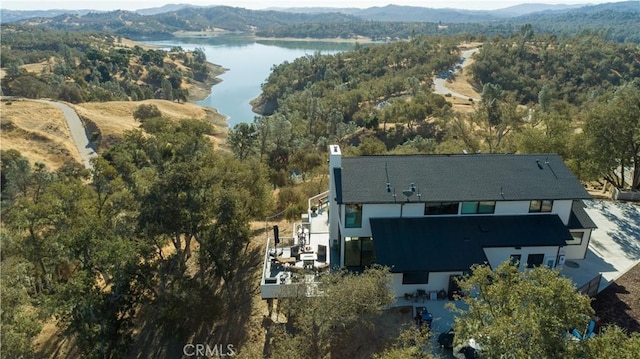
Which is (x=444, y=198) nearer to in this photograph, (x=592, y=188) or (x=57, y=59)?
(x=592, y=188)

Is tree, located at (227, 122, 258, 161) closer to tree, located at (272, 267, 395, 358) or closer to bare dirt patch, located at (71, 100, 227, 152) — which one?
bare dirt patch, located at (71, 100, 227, 152)

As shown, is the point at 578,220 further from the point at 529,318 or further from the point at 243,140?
the point at 243,140

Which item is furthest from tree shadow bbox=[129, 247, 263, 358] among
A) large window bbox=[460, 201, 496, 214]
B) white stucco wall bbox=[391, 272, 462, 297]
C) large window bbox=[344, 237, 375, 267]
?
large window bbox=[460, 201, 496, 214]

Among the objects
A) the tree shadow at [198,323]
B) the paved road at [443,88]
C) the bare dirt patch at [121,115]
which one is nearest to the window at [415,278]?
the tree shadow at [198,323]

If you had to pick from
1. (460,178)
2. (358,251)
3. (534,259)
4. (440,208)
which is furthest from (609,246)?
Result: (358,251)

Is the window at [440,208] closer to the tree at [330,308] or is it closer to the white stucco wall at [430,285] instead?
the white stucco wall at [430,285]
